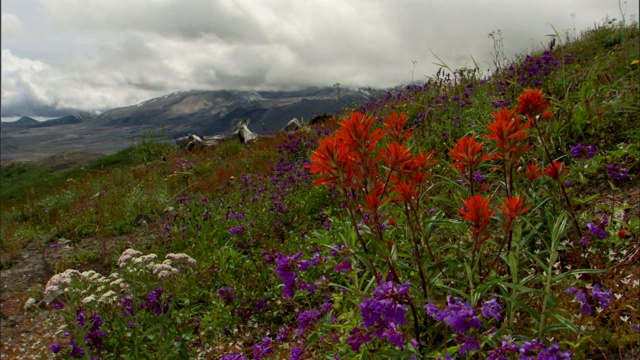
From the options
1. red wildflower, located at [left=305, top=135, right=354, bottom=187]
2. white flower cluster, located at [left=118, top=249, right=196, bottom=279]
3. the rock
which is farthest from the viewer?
the rock

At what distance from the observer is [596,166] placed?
3293 millimetres

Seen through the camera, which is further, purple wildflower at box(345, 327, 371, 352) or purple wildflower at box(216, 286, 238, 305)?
purple wildflower at box(216, 286, 238, 305)

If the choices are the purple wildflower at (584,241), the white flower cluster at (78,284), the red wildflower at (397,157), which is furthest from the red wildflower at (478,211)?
the white flower cluster at (78,284)

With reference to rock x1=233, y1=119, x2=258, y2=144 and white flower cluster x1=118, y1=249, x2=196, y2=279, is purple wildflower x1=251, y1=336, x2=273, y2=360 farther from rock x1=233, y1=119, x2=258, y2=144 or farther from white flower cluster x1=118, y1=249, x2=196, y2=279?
rock x1=233, y1=119, x2=258, y2=144

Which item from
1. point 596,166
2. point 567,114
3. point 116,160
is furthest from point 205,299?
point 116,160

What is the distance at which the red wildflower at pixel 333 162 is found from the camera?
1.57m

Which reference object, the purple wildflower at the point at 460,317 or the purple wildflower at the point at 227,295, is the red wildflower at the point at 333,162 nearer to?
the purple wildflower at the point at 460,317

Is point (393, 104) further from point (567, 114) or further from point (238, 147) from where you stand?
point (238, 147)

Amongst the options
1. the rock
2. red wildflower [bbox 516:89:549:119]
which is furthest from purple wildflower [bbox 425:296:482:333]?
the rock

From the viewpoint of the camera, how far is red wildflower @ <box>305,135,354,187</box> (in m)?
1.57

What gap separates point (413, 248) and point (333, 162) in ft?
2.66

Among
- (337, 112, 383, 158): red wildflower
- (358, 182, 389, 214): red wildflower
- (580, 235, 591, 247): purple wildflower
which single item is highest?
(337, 112, 383, 158): red wildflower

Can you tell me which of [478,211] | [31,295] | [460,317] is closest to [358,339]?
[460,317]

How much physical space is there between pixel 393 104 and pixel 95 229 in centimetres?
606
